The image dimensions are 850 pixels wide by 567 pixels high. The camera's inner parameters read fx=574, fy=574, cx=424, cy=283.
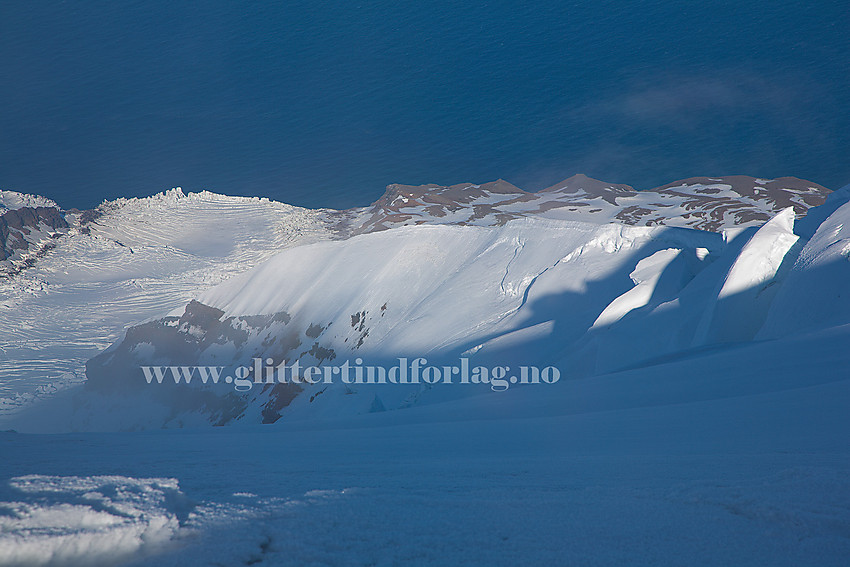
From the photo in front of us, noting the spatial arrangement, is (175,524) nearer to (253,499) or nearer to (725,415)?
(253,499)

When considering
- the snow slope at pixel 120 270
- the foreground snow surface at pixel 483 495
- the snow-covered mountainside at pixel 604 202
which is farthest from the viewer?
the snow-covered mountainside at pixel 604 202

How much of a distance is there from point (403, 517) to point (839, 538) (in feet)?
5.39

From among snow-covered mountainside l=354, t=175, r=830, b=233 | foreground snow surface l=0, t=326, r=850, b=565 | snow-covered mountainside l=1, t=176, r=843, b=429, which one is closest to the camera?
foreground snow surface l=0, t=326, r=850, b=565

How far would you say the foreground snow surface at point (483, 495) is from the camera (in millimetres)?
2119

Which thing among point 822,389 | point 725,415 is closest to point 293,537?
point 725,415

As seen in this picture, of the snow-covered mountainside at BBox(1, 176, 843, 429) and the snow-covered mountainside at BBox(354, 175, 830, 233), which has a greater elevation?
the snow-covered mountainside at BBox(354, 175, 830, 233)

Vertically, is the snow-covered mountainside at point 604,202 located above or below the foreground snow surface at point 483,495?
above

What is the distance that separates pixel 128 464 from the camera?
3.86 meters

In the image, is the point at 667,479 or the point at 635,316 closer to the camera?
the point at 667,479

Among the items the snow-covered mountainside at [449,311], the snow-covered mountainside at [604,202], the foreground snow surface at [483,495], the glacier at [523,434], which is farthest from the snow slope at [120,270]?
the foreground snow surface at [483,495]

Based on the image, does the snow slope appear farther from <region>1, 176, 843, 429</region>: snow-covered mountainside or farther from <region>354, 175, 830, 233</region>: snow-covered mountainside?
<region>354, 175, 830, 233</region>: snow-covered mountainside

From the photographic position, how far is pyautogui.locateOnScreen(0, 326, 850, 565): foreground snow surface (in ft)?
6.95

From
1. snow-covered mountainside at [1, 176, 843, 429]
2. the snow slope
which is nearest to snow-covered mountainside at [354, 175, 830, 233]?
snow-covered mountainside at [1, 176, 843, 429]

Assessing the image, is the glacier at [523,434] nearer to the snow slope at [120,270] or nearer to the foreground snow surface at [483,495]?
the foreground snow surface at [483,495]
